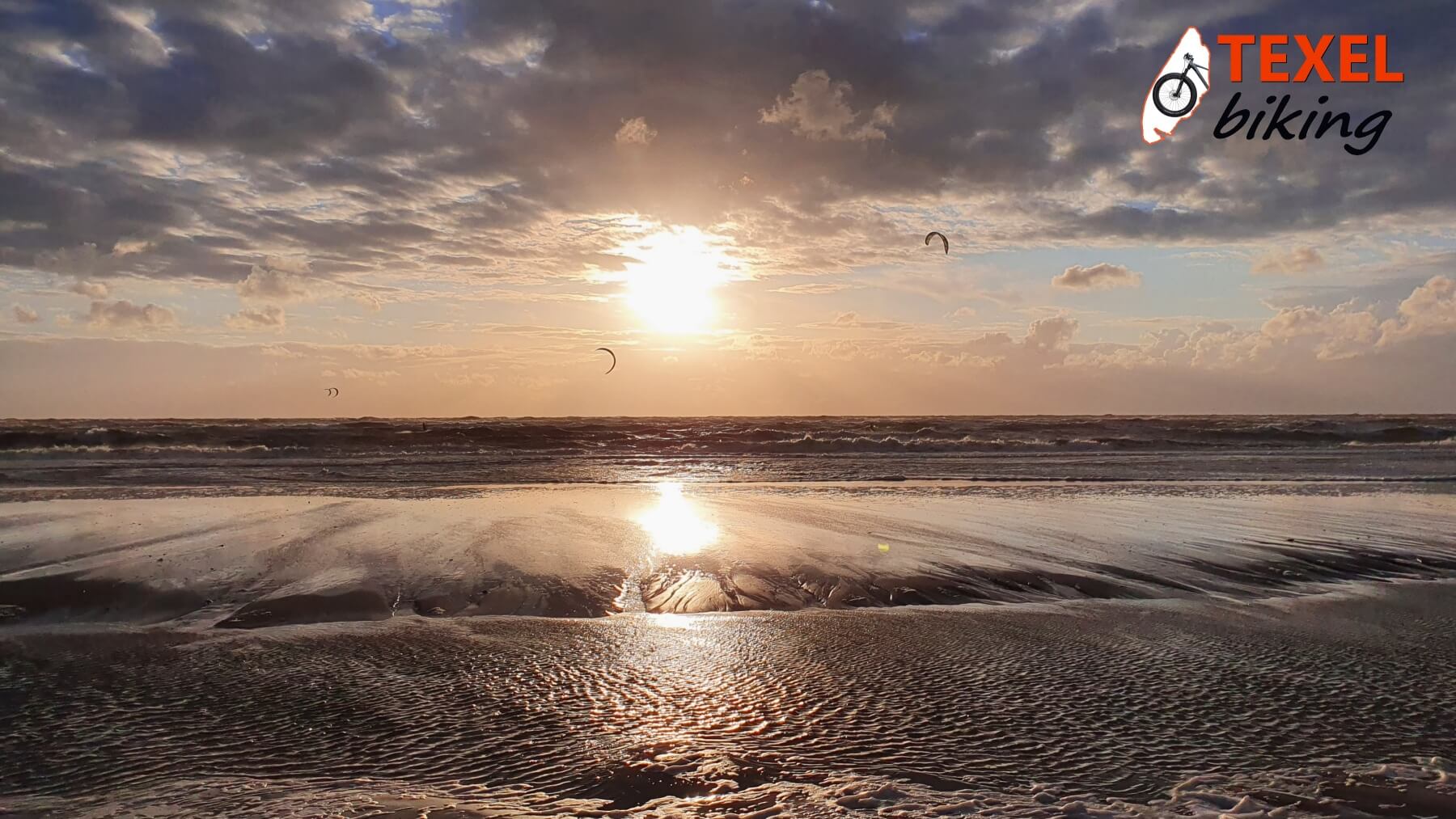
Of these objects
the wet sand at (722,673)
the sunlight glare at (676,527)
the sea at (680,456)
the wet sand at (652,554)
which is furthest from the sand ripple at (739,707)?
the sea at (680,456)

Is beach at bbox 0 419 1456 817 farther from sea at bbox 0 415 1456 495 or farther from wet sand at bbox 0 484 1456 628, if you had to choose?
sea at bbox 0 415 1456 495

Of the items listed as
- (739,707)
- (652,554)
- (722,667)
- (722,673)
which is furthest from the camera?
(652,554)

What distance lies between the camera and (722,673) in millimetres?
5645

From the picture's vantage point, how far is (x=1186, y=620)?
7367mm

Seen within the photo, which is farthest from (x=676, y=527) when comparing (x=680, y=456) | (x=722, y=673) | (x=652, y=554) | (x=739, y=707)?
(x=680, y=456)

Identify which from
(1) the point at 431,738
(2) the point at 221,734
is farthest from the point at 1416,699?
(2) the point at 221,734

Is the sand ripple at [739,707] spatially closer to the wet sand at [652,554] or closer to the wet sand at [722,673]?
the wet sand at [722,673]

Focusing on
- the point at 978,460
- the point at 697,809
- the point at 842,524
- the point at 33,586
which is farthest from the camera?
the point at 978,460

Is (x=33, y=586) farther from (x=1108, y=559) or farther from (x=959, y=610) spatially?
(x=1108, y=559)

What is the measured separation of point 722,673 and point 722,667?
152 mm

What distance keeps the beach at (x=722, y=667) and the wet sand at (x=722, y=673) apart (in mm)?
30

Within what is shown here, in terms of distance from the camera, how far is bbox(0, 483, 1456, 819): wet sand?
394 centimetres

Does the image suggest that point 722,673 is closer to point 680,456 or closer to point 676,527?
point 676,527

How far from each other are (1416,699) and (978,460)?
2679 cm
